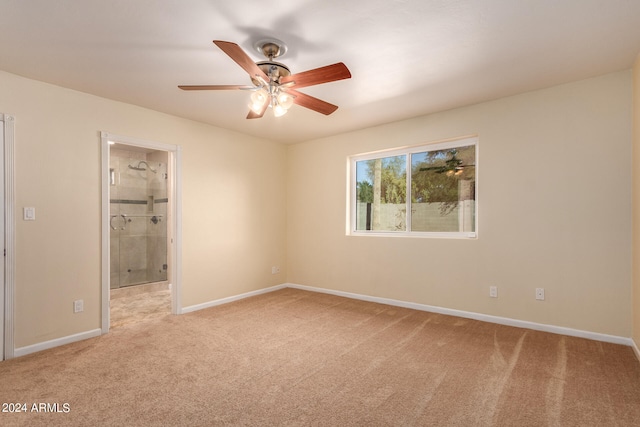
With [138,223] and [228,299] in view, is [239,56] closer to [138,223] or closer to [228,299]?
[228,299]

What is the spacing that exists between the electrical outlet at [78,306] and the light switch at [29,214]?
0.87 meters

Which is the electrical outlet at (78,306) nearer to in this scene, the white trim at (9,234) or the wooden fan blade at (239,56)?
the white trim at (9,234)

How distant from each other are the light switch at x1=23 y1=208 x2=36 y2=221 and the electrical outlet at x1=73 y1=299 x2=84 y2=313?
874 mm

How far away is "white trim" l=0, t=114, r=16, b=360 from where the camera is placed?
2.78m

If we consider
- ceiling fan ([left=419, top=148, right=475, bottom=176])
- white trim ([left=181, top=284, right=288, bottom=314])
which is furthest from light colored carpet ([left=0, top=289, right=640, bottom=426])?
ceiling fan ([left=419, top=148, right=475, bottom=176])

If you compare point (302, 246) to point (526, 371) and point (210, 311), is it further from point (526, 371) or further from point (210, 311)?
point (526, 371)

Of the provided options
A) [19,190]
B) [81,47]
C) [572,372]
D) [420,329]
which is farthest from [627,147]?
[19,190]

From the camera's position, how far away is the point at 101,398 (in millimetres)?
2104

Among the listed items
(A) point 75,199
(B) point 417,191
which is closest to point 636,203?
(B) point 417,191

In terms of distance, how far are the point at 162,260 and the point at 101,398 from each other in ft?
12.7

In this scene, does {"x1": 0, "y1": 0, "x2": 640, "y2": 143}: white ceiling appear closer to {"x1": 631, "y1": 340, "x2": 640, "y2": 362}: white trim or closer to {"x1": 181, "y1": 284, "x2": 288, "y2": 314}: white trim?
{"x1": 631, "y1": 340, "x2": 640, "y2": 362}: white trim

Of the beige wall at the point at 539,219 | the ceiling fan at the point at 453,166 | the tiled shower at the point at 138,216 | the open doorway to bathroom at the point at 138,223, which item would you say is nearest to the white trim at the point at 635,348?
the beige wall at the point at 539,219

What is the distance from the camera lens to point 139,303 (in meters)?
4.66

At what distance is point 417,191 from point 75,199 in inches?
150
